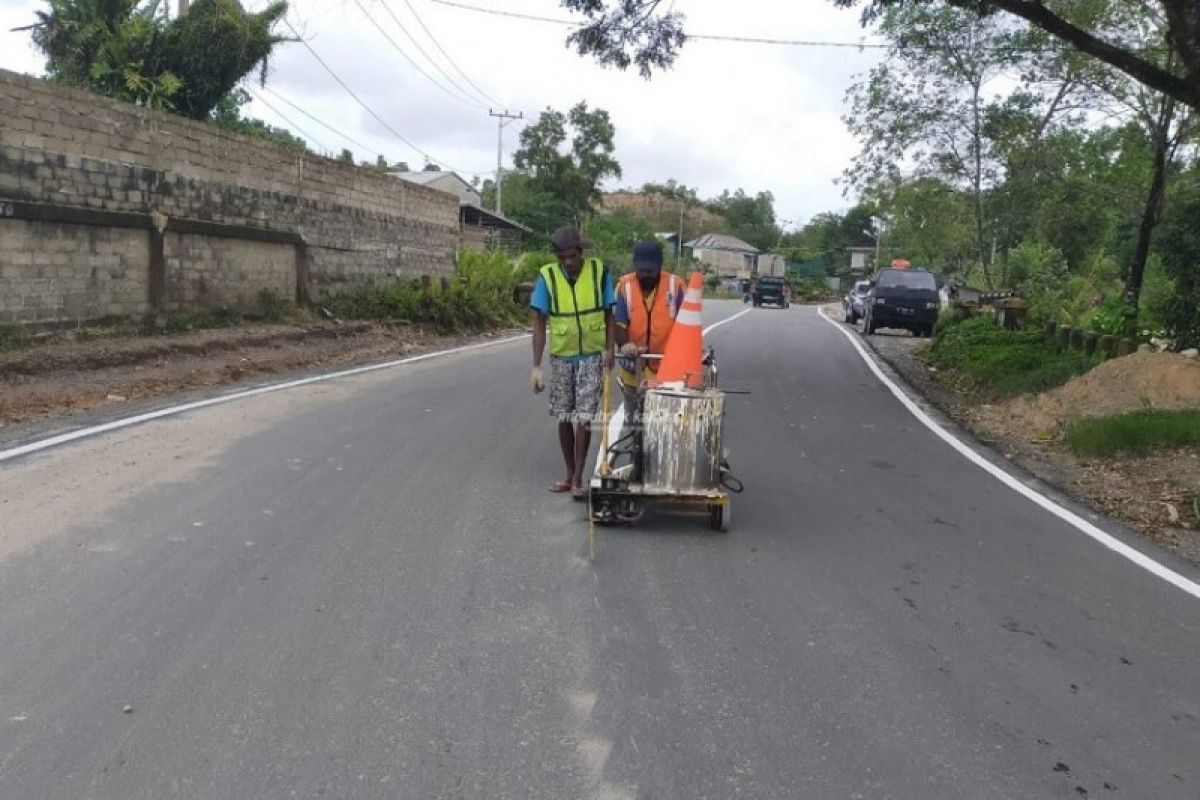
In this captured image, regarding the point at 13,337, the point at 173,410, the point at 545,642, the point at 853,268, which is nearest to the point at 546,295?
the point at 545,642

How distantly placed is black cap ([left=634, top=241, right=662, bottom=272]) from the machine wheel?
157cm

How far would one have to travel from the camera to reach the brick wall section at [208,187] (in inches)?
473

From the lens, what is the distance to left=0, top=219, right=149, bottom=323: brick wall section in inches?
461

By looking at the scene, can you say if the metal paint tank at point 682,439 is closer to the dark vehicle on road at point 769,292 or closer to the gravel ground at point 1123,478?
the gravel ground at point 1123,478

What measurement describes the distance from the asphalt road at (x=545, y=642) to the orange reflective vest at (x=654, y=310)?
1.24 m

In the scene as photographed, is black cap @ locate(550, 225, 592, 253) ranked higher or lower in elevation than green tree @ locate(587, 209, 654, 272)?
lower

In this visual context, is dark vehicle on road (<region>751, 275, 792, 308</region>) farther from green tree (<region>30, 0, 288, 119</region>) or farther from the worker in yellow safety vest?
the worker in yellow safety vest

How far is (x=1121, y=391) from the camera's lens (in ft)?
34.6

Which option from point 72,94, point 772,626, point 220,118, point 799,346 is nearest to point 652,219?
point 220,118

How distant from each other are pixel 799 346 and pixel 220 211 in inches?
479

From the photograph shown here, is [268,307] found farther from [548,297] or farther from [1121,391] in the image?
[1121,391]

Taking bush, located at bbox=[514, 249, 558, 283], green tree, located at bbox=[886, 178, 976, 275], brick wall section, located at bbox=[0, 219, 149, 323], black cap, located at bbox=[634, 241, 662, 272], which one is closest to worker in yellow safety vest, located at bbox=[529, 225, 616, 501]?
black cap, located at bbox=[634, 241, 662, 272]

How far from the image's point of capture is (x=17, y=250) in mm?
11750

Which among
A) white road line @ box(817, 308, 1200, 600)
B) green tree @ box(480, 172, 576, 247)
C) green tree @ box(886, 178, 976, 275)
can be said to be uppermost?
green tree @ box(480, 172, 576, 247)
